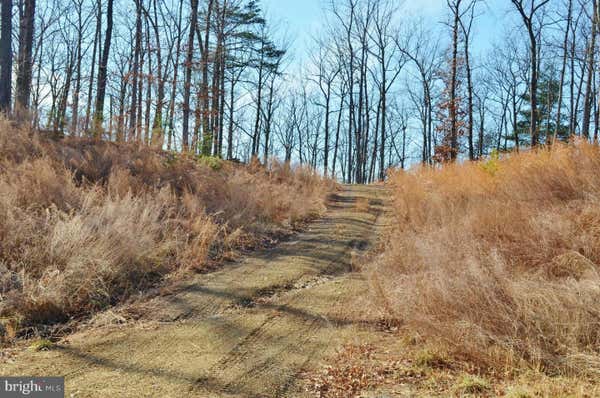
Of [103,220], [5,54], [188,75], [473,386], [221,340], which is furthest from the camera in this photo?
[188,75]

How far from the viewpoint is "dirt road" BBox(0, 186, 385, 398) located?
8.45ft

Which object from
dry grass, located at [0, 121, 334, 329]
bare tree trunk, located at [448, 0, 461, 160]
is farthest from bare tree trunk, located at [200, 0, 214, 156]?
bare tree trunk, located at [448, 0, 461, 160]

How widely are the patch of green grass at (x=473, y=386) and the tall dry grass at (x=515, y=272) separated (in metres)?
0.23

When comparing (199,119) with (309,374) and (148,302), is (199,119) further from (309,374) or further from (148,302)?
(309,374)

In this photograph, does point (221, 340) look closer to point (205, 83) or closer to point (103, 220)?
point (103, 220)

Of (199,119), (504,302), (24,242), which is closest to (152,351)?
(24,242)

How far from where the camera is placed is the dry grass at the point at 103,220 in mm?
3818

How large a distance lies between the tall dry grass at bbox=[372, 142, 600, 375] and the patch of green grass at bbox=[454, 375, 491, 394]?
23 cm

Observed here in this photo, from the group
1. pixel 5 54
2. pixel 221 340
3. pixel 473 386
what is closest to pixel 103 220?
pixel 221 340

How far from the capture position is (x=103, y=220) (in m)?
5.04

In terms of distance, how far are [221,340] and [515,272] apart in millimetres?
2780

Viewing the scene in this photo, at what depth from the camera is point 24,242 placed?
421 cm

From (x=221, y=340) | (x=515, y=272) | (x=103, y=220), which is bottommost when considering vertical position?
(x=221, y=340)

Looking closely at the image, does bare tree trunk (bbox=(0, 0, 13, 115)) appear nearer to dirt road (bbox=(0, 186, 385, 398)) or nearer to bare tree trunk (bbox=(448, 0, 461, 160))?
dirt road (bbox=(0, 186, 385, 398))
